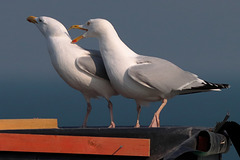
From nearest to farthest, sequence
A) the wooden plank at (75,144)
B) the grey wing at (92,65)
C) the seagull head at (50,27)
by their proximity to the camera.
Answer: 1. the wooden plank at (75,144)
2. the grey wing at (92,65)
3. the seagull head at (50,27)

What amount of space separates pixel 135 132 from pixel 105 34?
1.42 metres

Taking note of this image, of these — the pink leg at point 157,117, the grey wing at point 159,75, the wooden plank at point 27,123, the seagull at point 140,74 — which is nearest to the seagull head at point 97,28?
the seagull at point 140,74

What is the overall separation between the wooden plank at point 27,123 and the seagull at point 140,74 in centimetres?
126

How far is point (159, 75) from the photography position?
530 centimetres

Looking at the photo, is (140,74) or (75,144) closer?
(75,144)

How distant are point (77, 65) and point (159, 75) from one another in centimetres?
90

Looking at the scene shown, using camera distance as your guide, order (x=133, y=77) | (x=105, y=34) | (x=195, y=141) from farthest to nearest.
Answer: (x=105, y=34) → (x=133, y=77) → (x=195, y=141)

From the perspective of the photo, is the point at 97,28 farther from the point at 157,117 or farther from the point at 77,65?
the point at 157,117

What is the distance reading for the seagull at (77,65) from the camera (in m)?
5.62

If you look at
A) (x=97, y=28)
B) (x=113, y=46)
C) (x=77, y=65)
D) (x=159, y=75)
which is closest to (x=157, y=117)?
(x=159, y=75)

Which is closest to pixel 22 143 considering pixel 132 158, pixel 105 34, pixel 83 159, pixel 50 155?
pixel 50 155

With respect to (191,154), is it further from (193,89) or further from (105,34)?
(105,34)

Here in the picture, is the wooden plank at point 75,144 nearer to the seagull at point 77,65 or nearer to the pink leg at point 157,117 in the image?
the pink leg at point 157,117

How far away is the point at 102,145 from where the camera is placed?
14.6ft
